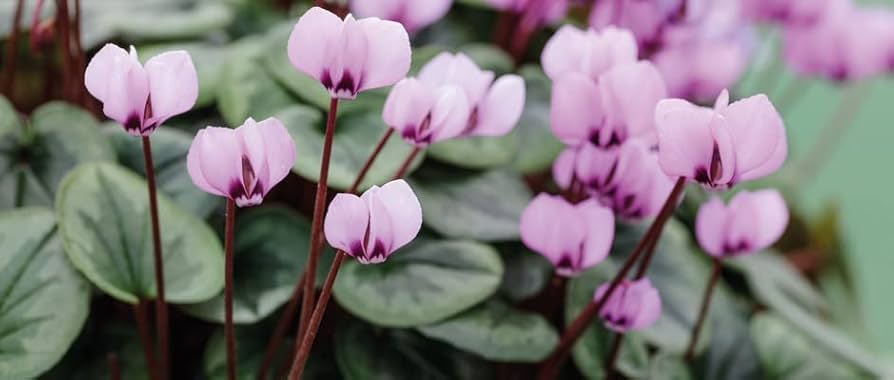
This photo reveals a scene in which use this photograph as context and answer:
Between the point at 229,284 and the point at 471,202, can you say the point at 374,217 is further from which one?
the point at 471,202

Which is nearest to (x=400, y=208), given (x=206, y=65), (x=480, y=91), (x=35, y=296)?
(x=480, y=91)

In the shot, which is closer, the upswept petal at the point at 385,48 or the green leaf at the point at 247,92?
the upswept petal at the point at 385,48

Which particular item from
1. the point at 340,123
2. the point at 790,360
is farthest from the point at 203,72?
the point at 790,360

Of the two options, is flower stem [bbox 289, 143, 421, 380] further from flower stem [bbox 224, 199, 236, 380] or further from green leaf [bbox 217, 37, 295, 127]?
green leaf [bbox 217, 37, 295, 127]

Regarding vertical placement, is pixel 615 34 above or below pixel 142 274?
above

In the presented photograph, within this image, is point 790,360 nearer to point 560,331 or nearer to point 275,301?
point 560,331

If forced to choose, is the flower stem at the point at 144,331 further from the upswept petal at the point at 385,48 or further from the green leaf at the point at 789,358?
the green leaf at the point at 789,358

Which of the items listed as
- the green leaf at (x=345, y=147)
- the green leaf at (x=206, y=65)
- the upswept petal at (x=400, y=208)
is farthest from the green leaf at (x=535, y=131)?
the upswept petal at (x=400, y=208)

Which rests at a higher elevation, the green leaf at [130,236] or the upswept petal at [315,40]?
the upswept petal at [315,40]
